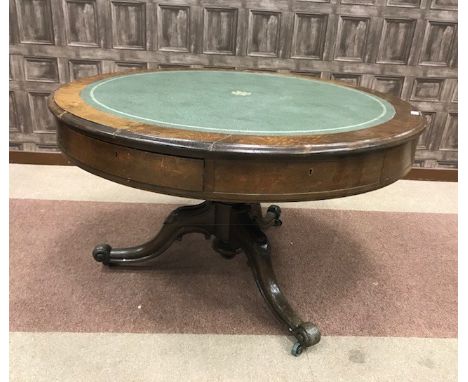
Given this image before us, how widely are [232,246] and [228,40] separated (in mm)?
1380

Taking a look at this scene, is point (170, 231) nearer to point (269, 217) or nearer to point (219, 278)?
point (219, 278)

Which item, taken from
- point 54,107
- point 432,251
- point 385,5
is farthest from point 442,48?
point 54,107

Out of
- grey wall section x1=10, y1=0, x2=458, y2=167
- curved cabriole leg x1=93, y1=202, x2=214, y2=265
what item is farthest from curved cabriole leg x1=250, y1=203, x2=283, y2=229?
grey wall section x1=10, y1=0, x2=458, y2=167

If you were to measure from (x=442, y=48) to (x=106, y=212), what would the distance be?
7.19 feet

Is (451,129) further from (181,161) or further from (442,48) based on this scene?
(181,161)

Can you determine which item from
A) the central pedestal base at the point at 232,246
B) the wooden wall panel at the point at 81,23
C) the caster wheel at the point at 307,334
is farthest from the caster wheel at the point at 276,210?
the wooden wall panel at the point at 81,23

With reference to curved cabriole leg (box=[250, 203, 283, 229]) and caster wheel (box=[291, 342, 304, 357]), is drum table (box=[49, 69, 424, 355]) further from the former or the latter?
curved cabriole leg (box=[250, 203, 283, 229])

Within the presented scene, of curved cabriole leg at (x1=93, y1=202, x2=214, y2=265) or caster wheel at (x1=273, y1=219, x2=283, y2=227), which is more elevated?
curved cabriole leg at (x1=93, y1=202, x2=214, y2=265)

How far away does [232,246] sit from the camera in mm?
1680

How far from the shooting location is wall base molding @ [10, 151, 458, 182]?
275 centimetres

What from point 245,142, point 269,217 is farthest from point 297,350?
point 269,217

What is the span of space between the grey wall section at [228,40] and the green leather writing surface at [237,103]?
30.1 inches

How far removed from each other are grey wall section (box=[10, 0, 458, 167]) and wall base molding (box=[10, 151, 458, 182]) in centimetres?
16

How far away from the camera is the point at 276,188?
1036 mm
